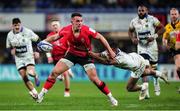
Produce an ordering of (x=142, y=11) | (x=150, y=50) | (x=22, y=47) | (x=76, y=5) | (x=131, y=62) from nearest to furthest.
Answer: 1. (x=131, y=62)
2. (x=142, y=11)
3. (x=22, y=47)
4. (x=150, y=50)
5. (x=76, y=5)

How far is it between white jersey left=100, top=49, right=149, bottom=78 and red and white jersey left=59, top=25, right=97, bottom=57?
20.7 inches

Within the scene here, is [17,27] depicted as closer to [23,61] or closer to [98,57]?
[23,61]

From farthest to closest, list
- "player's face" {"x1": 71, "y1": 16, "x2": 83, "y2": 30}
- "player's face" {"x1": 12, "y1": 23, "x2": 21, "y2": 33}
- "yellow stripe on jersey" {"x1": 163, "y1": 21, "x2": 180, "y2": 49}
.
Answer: "yellow stripe on jersey" {"x1": 163, "y1": 21, "x2": 180, "y2": 49} < "player's face" {"x1": 12, "y1": 23, "x2": 21, "y2": 33} < "player's face" {"x1": 71, "y1": 16, "x2": 83, "y2": 30}

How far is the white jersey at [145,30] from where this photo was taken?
19.7 meters

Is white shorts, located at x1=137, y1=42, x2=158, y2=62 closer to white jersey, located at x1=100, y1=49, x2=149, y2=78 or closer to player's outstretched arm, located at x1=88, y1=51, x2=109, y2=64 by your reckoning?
white jersey, located at x1=100, y1=49, x2=149, y2=78

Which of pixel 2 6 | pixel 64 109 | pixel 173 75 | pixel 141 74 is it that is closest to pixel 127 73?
pixel 173 75

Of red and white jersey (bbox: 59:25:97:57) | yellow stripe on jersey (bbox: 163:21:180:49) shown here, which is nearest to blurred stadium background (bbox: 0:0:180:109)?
yellow stripe on jersey (bbox: 163:21:180:49)

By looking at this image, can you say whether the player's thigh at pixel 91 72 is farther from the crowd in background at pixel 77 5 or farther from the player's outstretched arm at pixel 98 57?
the crowd in background at pixel 77 5

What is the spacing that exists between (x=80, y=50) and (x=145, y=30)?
392cm

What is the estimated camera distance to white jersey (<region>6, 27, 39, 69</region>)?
19.5 metres

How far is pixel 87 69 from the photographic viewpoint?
16.2 metres

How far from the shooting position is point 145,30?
19.7 metres

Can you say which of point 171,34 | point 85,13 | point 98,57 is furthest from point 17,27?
point 85,13

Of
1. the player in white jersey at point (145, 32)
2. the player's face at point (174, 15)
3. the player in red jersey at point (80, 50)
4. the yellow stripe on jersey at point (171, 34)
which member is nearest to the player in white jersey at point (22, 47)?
the player in red jersey at point (80, 50)
